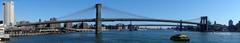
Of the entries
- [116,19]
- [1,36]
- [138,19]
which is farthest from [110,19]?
[1,36]

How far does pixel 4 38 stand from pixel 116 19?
209ft

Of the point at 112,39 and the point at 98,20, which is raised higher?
the point at 98,20

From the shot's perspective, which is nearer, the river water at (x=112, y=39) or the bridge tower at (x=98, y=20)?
the river water at (x=112, y=39)

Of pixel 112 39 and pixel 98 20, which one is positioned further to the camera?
pixel 98 20

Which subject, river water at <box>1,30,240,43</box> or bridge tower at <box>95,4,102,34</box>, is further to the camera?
bridge tower at <box>95,4,102,34</box>

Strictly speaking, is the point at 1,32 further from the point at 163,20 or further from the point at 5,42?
the point at 163,20

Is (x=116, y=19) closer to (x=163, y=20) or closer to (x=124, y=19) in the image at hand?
(x=124, y=19)

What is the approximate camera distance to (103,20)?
138375mm

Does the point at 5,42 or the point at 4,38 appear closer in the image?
the point at 5,42

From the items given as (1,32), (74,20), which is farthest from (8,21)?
(1,32)

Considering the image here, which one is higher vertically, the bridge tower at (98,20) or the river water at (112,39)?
the bridge tower at (98,20)

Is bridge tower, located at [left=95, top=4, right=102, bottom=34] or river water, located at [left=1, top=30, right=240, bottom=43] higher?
bridge tower, located at [left=95, top=4, right=102, bottom=34]

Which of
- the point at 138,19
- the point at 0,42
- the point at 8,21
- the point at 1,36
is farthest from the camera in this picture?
the point at 8,21

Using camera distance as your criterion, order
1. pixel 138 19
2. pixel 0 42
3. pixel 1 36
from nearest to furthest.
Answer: pixel 0 42 → pixel 1 36 → pixel 138 19
